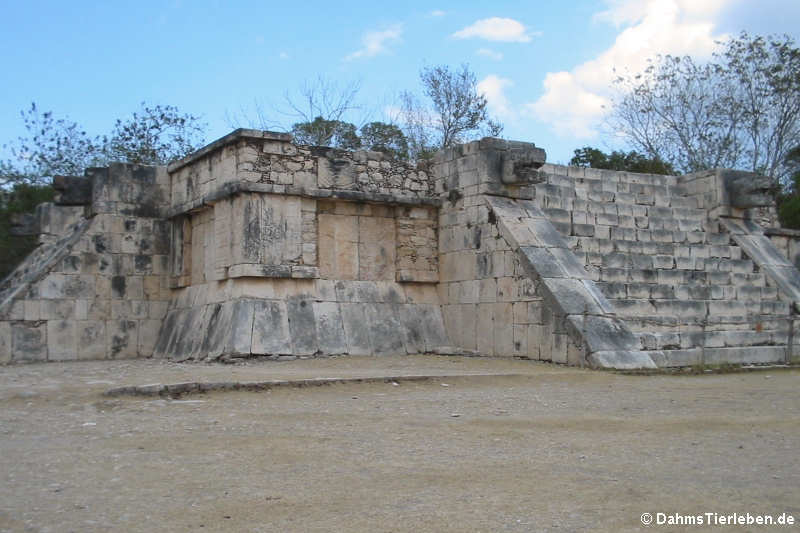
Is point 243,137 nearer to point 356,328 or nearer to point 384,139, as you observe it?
point 356,328

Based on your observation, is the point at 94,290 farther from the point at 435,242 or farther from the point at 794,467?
the point at 794,467

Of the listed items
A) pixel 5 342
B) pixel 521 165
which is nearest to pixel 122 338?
pixel 5 342

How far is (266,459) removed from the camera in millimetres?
4746

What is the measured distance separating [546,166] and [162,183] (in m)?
5.60

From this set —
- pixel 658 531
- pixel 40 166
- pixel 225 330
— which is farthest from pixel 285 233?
pixel 40 166

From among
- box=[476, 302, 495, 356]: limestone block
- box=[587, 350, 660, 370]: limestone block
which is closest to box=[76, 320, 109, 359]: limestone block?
box=[476, 302, 495, 356]: limestone block

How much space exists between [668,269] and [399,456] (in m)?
7.68

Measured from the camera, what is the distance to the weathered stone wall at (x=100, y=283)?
436 inches

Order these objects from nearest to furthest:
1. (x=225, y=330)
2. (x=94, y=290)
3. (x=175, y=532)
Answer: (x=175, y=532) → (x=225, y=330) → (x=94, y=290)

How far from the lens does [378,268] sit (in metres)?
11.4

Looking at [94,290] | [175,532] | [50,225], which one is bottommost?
[175,532]

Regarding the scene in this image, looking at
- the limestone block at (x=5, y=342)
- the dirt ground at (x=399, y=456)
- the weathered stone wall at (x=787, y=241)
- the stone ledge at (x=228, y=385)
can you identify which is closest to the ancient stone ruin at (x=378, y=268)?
the limestone block at (x=5, y=342)

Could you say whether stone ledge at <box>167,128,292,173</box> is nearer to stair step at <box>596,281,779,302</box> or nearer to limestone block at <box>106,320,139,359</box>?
limestone block at <box>106,320,139,359</box>

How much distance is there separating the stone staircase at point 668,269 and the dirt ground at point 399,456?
206cm
